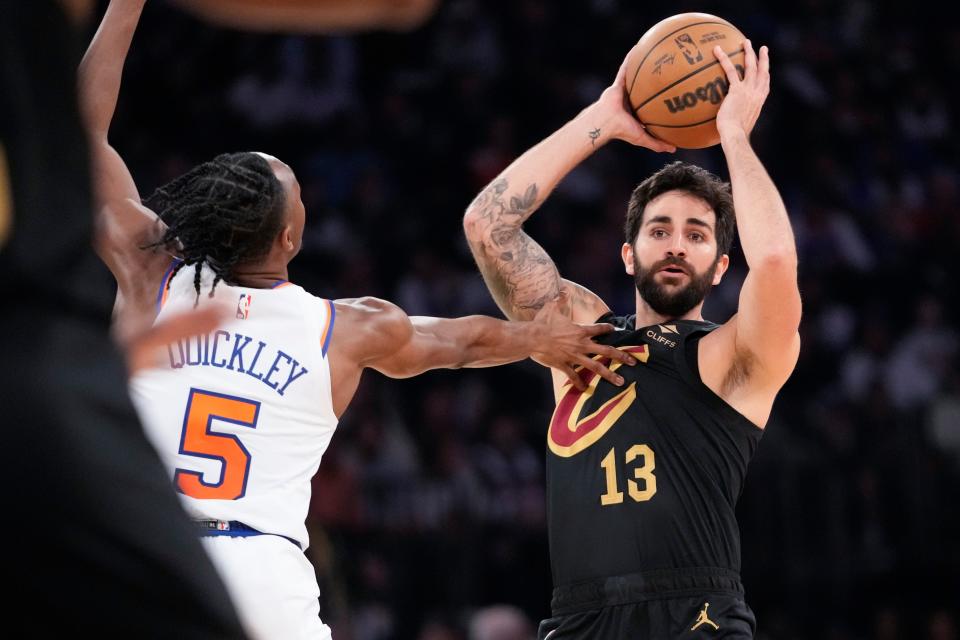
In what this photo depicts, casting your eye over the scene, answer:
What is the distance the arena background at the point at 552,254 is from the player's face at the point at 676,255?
3.51 metres

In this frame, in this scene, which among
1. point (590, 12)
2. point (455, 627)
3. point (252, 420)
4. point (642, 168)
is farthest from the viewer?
point (590, 12)

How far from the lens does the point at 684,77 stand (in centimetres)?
454

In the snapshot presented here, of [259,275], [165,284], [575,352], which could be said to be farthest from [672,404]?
[165,284]

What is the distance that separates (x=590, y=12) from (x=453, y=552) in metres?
6.95

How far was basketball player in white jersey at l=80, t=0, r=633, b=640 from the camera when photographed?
3.62 metres

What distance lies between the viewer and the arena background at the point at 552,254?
28.5 feet

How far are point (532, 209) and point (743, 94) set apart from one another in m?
0.92

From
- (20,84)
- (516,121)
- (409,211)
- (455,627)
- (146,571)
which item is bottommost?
(455,627)

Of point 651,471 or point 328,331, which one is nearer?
point 328,331

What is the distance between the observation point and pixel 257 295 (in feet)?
12.6

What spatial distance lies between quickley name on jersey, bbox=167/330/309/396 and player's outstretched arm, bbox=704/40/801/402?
1484 millimetres

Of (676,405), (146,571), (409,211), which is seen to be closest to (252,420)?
(676,405)

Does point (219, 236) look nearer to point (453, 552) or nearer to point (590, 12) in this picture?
point (453, 552)

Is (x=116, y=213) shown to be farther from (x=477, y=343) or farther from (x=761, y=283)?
(x=761, y=283)
